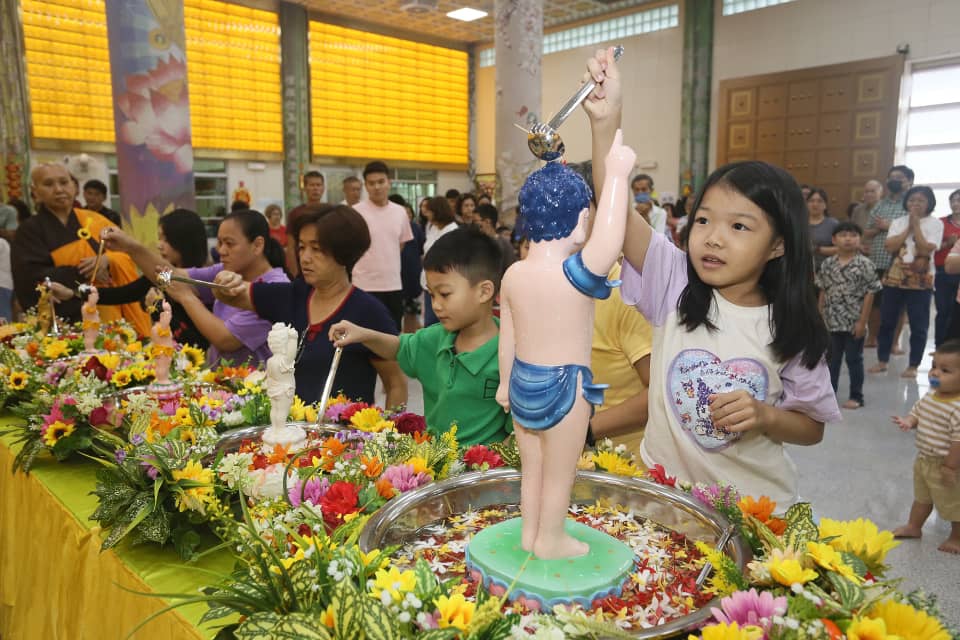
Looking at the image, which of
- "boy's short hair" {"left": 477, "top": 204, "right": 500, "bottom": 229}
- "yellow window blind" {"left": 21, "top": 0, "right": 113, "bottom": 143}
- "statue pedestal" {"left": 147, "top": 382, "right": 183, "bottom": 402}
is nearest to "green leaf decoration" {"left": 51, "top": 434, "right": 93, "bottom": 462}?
"statue pedestal" {"left": 147, "top": 382, "right": 183, "bottom": 402}

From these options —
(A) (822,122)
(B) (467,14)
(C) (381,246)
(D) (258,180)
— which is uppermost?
(B) (467,14)

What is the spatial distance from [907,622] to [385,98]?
1159 cm

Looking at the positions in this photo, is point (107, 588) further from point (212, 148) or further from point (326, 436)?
point (212, 148)

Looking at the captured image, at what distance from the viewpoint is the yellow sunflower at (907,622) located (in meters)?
0.65

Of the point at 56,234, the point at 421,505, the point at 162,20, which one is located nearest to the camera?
the point at 421,505

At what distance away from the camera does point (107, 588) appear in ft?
4.08

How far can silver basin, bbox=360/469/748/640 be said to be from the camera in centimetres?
94

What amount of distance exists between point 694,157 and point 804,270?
29.9 ft

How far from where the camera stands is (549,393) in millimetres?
855

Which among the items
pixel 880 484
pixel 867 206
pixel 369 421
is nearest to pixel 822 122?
pixel 867 206

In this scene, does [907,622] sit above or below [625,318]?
below

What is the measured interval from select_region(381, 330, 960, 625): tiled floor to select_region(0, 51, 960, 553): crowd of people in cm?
17

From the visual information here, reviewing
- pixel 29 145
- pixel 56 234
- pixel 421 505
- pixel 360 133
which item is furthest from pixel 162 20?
pixel 360 133

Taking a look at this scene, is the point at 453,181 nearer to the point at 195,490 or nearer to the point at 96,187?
the point at 96,187
